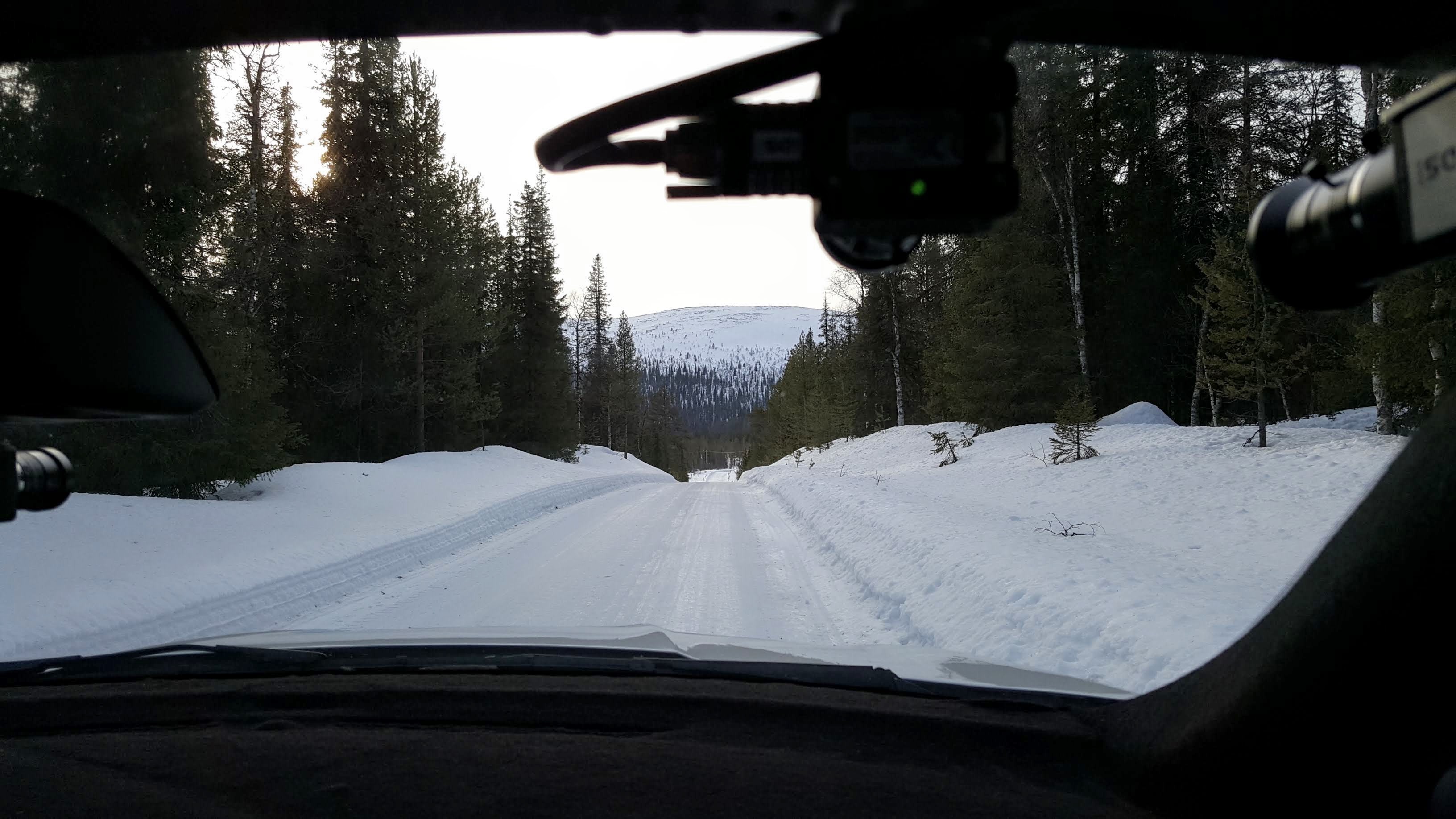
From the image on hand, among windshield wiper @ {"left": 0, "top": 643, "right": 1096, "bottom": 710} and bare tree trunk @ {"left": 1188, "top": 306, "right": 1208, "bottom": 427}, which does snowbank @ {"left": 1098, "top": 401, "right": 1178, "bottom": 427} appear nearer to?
bare tree trunk @ {"left": 1188, "top": 306, "right": 1208, "bottom": 427}

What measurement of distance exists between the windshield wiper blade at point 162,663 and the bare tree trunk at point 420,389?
23489 mm

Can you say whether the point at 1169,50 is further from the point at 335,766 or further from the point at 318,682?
the point at 318,682

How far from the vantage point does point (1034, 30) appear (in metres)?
1.46

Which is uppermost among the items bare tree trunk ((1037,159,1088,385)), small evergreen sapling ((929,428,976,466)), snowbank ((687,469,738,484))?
bare tree trunk ((1037,159,1088,385))

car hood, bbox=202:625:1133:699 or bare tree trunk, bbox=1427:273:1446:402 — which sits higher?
bare tree trunk, bbox=1427:273:1446:402

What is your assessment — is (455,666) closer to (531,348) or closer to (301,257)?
(301,257)

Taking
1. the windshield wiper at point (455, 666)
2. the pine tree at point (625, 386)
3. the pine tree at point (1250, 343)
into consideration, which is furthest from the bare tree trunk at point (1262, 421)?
the pine tree at point (625, 386)

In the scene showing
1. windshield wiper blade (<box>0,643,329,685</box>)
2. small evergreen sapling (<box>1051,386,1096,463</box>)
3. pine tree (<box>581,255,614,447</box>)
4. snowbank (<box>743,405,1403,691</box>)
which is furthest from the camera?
pine tree (<box>581,255,614,447</box>)

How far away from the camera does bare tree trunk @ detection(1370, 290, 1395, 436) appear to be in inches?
357

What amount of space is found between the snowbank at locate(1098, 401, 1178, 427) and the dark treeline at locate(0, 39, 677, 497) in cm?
1603

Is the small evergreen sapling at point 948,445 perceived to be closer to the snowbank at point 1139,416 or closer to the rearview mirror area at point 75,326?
the snowbank at point 1139,416

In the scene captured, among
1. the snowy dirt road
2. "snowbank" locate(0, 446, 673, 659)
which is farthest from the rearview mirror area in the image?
"snowbank" locate(0, 446, 673, 659)

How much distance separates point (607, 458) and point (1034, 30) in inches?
1905

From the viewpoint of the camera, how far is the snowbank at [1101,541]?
17.7 feet
